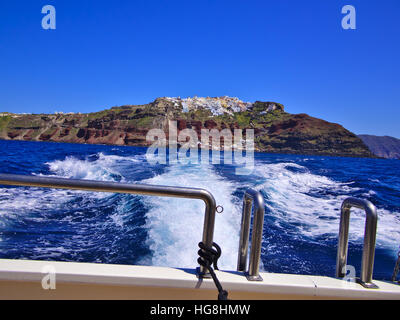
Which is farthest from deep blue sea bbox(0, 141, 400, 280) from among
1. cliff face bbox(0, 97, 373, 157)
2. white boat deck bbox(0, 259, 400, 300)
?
cliff face bbox(0, 97, 373, 157)

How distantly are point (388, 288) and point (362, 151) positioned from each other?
98217mm

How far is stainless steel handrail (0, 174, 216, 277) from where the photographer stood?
1.08 m

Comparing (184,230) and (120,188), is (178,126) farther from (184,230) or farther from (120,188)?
(120,188)

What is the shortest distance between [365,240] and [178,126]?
9111 cm

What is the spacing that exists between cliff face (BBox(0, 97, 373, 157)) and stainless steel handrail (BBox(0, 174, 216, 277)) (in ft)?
255

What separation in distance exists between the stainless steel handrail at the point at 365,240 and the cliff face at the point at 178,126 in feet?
255

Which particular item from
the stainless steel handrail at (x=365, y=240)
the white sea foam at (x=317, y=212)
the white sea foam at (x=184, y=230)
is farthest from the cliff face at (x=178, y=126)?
the stainless steel handrail at (x=365, y=240)

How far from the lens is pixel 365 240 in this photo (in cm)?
125

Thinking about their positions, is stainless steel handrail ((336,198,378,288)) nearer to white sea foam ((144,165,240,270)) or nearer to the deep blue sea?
the deep blue sea

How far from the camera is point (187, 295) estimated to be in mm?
1157

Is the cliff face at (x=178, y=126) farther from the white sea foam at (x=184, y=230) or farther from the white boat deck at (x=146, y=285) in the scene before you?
the white boat deck at (x=146, y=285)

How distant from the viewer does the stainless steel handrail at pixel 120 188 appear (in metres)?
1.08
